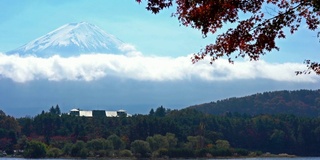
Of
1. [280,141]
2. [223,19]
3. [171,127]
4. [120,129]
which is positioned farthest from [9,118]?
[223,19]

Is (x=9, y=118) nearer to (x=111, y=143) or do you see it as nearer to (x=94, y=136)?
(x=94, y=136)

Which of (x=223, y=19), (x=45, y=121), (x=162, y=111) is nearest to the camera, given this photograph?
(x=223, y=19)

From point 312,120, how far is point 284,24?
454 ft

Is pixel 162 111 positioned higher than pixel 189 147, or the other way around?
pixel 162 111

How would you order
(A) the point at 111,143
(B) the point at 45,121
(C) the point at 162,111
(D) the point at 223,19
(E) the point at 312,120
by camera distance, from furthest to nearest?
1. (C) the point at 162,111
2. (E) the point at 312,120
3. (B) the point at 45,121
4. (A) the point at 111,143
5. (D) the point at 223,19

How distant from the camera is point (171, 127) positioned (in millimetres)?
126625

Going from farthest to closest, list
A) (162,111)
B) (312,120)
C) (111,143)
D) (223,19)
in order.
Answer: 1. (162,111)
2. (312,120)
3. (111,143)
4. (223,19)

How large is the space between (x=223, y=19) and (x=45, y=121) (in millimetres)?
127021

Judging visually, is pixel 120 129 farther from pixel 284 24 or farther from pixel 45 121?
pixel 284 24

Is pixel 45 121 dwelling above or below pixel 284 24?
above

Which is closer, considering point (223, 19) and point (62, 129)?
point (223, 19)

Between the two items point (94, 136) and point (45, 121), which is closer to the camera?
point (94, 136)

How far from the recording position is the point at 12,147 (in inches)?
4899

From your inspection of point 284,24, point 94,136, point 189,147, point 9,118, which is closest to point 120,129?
point 94,136
